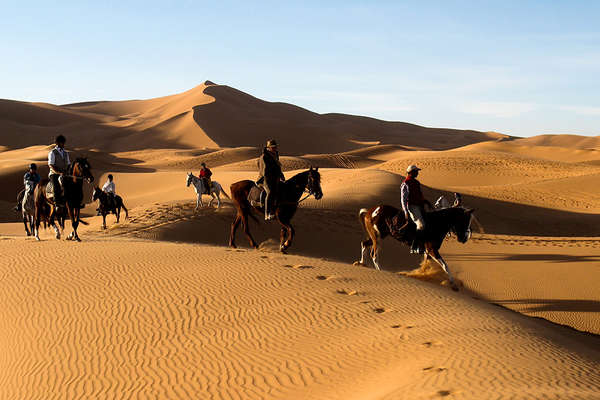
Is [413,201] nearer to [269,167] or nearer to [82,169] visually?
[269,167]

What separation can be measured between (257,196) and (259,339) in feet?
23.0

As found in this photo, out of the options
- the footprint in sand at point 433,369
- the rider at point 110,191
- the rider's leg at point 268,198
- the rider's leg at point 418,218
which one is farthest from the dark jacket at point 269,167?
the rider at point 110,191

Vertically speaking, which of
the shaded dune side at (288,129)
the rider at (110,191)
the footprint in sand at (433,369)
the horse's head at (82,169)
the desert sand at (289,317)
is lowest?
the desert sand at (289,317)

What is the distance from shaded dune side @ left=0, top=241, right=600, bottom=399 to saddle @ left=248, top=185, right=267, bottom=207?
9.53ft

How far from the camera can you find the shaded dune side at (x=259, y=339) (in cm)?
640

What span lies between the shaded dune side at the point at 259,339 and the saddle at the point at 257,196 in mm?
2906

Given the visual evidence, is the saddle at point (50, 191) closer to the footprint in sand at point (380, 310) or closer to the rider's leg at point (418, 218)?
the rider's leg at point (418, 218)

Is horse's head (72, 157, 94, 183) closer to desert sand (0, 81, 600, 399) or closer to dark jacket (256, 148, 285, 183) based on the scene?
desert sand (0, 81, 600, 399)

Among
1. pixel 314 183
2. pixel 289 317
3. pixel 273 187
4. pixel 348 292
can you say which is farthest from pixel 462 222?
pixel 289 317

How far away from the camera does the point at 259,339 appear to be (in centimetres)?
800

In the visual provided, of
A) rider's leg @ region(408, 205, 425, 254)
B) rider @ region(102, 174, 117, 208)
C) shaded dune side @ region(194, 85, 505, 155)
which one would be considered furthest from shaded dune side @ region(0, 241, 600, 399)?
shaded dune side @ region(194, 85, 505, 155)

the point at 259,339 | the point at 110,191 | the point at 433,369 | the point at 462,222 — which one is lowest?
the point at 259,339

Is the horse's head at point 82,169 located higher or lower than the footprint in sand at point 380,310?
higher

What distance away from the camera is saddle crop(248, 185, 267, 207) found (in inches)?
574
